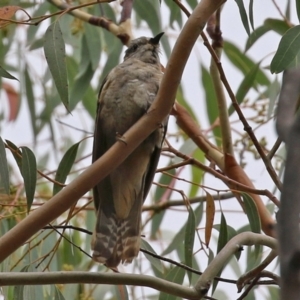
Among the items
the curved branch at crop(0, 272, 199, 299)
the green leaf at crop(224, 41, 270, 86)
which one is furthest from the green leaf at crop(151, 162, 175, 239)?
the curved branch at crop(0, 272, 199, 299)

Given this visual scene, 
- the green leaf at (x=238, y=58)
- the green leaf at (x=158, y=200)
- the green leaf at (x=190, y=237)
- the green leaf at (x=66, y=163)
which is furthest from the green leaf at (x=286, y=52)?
the green leaf at (x=238, y=58)

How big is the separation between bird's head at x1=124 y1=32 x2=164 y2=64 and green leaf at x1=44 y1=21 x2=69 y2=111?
1010 mm

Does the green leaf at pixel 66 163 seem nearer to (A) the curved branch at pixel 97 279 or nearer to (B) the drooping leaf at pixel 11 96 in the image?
(A) the curved branch at pixel 97 279

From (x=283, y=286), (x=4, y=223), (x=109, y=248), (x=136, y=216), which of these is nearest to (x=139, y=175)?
(x=136, y=216)

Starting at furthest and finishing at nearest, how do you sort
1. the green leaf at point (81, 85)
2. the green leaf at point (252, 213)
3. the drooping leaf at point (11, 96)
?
1. the drooping leaf at point (11, 96)
2. the green leaf at point (81, 85)
3. the green leaf at point (252, 213)

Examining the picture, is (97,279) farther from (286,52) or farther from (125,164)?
(125,164)

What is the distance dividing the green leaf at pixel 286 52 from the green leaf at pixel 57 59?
2.22 ft

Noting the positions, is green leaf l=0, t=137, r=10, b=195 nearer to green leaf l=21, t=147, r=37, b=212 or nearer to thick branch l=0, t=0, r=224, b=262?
green leaf l=21, t=147, r=37, b=212

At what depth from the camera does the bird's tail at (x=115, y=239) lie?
8.99ft

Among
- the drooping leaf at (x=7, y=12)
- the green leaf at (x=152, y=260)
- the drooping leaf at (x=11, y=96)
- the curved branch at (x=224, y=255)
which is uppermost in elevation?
the drooping leaf at (x=11, y=96)

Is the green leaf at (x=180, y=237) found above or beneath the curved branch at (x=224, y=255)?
above

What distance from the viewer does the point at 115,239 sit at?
2812mm

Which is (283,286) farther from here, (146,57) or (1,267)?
(146,57)

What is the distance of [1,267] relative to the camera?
250 cm
